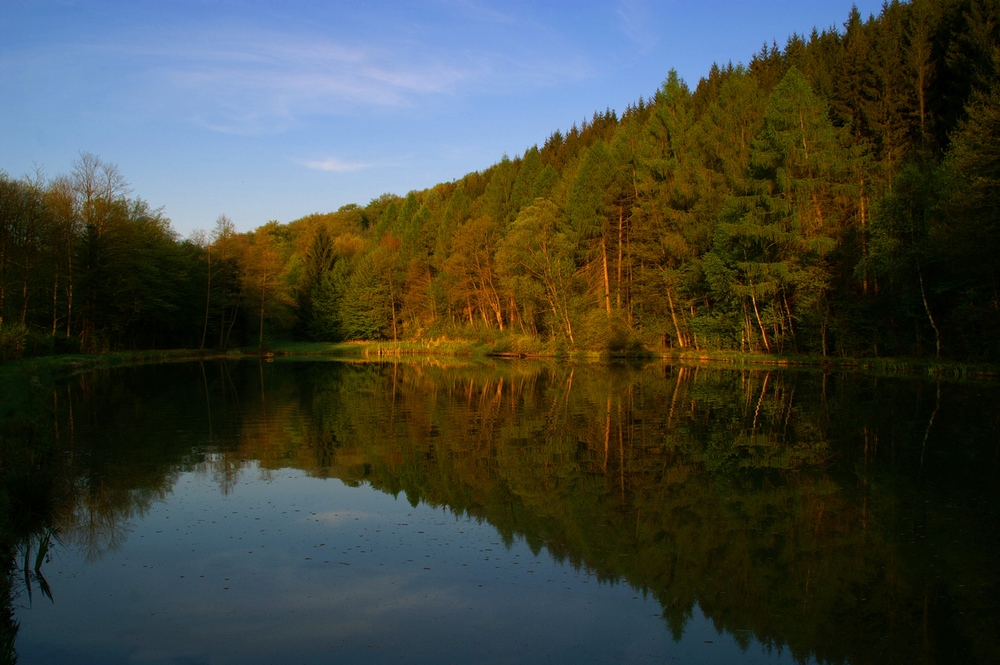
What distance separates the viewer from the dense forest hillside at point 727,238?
27.8 metres

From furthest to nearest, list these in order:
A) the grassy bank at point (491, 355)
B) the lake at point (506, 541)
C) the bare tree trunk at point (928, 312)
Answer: the bare tree trunk at point (928, 312), the grassy bank at point (491, 355), the lake at point (506, 541)

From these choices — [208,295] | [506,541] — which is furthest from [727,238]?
[208,295]

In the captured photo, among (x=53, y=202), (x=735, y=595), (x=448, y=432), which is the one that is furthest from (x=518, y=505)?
(x=53, y=202)

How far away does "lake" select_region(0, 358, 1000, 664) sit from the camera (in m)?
5.42

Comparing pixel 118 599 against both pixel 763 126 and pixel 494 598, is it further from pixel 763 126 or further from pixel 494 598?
pixel 763 126

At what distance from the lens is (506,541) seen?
7789 millimetres

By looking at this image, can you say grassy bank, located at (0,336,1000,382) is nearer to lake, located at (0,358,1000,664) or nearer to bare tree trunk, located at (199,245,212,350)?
bare tree trunk, located at (199,245,212,350)

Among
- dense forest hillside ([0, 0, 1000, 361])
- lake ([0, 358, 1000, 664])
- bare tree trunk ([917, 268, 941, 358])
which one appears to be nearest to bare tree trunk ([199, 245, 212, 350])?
dense forest hillside ([0, 0, 1000, 361])

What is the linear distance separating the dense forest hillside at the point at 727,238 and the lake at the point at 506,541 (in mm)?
14331

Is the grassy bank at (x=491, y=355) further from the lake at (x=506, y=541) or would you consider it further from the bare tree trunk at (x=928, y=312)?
the lake at (x=506, y=541)

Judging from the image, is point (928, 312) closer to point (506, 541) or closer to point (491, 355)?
point (506, 541)

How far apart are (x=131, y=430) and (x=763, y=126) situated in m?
33.9

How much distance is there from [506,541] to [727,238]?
31249mm

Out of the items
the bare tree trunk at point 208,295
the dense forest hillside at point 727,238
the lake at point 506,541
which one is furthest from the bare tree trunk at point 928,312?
the bare tree trunk at point 208,295
